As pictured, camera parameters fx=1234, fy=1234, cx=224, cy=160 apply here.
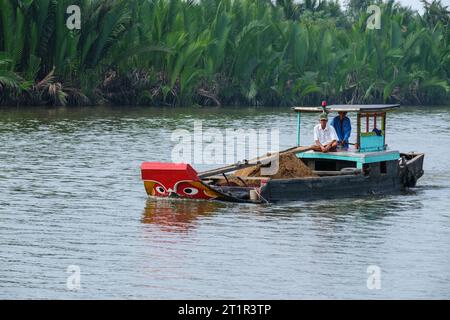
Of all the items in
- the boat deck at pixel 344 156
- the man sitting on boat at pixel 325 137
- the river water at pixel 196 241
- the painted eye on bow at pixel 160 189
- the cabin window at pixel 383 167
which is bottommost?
the river water at pixel 196 241

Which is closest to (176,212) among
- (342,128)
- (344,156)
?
(344,156)

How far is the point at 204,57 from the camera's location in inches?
2080

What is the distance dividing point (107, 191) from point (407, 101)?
4034 cm

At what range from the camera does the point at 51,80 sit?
46.9m

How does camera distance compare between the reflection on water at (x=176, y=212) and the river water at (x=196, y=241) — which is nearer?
the river water at (x=196, y=241)

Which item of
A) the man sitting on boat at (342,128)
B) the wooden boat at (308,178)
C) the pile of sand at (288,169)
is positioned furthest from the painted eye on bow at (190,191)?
the man sitting on boat at (342,128)

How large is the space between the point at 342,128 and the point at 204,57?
29399 mm

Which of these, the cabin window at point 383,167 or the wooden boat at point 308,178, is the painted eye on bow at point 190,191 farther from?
the cabin window at point 383,167

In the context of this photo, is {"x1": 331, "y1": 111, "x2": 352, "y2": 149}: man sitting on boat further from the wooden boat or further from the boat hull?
the boat hull

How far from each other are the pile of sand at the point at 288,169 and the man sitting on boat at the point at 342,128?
1.60 metres

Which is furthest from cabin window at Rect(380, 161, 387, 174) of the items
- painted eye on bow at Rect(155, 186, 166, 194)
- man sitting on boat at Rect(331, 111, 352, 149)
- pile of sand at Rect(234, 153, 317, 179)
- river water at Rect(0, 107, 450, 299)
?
painted eye on bow at Rect(155, 186, 166, 194)

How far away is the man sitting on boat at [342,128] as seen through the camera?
77.9ft

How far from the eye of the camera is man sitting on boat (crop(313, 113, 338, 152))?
905 inches

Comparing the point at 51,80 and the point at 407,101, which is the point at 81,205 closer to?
the point at 51,80
